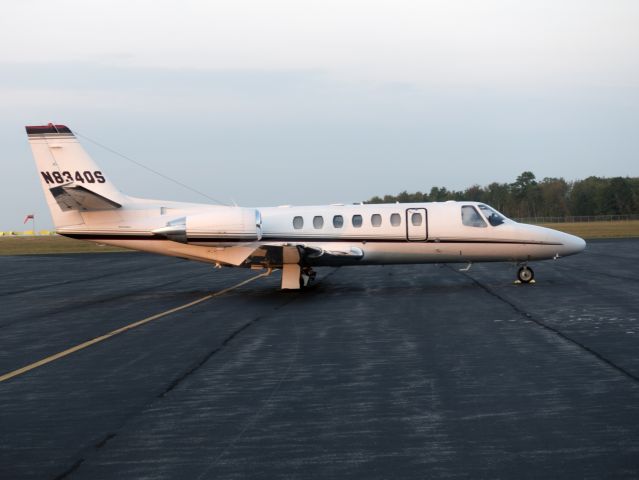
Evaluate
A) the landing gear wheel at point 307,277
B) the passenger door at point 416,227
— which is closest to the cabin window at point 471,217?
the passenger door at point 416,227

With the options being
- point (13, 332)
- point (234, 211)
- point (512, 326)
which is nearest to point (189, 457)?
point (512, 326)

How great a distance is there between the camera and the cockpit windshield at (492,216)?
2569cm

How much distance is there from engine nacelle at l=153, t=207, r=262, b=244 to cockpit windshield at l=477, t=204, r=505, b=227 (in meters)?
7.19

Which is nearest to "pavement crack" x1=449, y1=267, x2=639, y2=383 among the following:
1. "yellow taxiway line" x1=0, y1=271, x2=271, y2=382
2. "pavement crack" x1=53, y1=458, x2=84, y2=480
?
"pavement crack" x1=53, y1=458, x2=84, y2=480

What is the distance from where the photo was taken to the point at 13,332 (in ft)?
58.2

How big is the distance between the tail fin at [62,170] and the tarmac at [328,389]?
153 inches

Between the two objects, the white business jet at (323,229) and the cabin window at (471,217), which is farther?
the cabin window at (471,217)

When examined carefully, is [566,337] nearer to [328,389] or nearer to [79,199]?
[328,389]

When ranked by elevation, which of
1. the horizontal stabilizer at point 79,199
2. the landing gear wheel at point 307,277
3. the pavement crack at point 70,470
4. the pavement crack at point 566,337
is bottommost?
the pavement crack at point 70,470

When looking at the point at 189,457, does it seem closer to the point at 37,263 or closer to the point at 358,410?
the point at 358,410

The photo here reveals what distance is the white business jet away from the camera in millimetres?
25297

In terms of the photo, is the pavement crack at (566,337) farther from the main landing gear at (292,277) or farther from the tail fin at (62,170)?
the tail fin at (62,170)

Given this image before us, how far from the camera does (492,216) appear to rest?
2577 centimetres

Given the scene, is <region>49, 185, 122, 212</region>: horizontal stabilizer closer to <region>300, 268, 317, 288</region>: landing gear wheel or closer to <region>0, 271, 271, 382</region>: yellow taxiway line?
<region>0, 271, 271, 382</region>: yellow taxiway line
